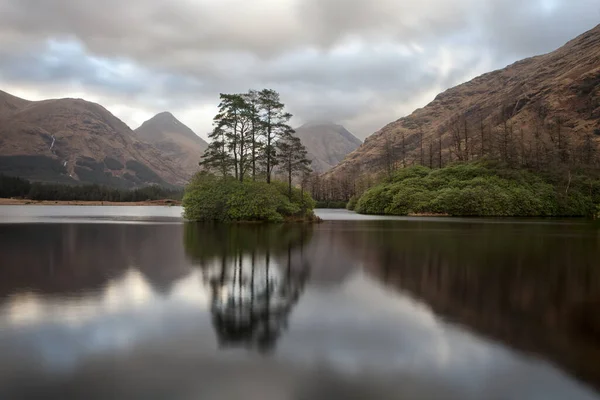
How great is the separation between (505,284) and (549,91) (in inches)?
8493

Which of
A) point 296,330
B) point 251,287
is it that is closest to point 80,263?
point 251,287

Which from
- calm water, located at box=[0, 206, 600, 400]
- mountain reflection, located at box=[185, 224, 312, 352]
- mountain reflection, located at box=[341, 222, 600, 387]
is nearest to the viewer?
calm water, located at box=[0, 206, 600, 400]

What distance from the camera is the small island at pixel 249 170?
5209cm

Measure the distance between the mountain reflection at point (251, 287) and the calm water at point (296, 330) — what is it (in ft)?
0.24

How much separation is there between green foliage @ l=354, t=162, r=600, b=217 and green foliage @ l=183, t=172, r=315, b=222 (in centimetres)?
4167

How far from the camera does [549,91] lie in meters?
192

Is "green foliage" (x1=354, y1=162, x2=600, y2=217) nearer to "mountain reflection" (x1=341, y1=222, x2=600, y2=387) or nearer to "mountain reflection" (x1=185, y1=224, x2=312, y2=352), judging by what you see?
"mountain reflection" (x1=341, y1=222, x2=600, y2=387)

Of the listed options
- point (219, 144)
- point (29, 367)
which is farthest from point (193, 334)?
point (219, 144)

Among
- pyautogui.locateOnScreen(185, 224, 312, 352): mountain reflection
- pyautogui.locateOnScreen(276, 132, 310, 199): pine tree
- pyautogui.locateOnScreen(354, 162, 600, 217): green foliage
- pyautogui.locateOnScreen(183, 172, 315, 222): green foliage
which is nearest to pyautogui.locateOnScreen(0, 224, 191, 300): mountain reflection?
pyautogui.locateOnScreen(185, 224, 312, 352): mountain reflection

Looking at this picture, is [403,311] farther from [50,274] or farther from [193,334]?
[50,274]

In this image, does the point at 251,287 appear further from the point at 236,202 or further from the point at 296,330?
the point at 236,202

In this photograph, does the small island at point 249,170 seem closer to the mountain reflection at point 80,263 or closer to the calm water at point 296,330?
the mountain reflection at point 80,263

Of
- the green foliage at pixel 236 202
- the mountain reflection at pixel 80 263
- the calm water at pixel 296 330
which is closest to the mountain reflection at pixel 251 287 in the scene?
the calm water at pixel 296 330

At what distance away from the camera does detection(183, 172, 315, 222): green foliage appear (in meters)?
51.4
